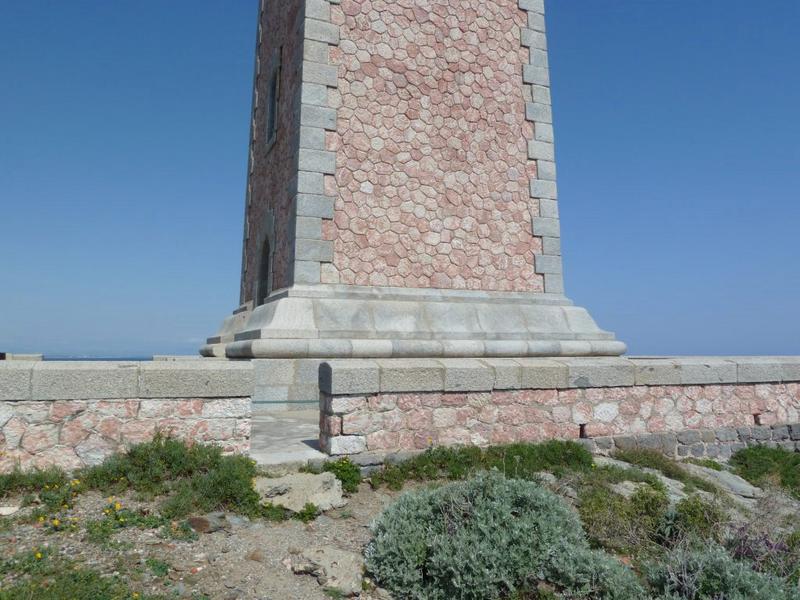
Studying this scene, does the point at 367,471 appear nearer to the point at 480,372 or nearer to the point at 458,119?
the point at 480,372

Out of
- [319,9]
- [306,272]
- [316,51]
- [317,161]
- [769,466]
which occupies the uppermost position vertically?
[319,9]

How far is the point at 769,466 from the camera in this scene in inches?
276

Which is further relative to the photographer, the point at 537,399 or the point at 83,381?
the point at 537,399

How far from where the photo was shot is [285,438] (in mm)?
6023

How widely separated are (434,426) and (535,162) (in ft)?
21.6

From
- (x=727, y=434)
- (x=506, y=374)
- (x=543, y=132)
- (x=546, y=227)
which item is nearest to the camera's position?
(x=506, y=374)

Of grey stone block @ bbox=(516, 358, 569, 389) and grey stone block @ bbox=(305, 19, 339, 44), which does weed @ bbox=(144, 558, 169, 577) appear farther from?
grey stone block @ bbox=(305, 19, 339, 44)

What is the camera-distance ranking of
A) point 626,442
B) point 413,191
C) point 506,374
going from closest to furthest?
point 506,374 < point 626,442 < point 413,191

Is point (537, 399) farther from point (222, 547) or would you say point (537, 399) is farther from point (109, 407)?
point (109, 407)

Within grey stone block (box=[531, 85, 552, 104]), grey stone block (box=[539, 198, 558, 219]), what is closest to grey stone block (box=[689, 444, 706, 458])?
grey stone block (box=[539, 198, 558, 219])

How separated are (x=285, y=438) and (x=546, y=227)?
655 centimetres

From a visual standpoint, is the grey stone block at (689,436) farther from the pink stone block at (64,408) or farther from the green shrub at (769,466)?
the pink stone block at (64,408)

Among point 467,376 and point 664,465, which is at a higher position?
point 467,376

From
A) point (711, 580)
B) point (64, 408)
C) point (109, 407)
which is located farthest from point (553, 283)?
point (64, 408)
